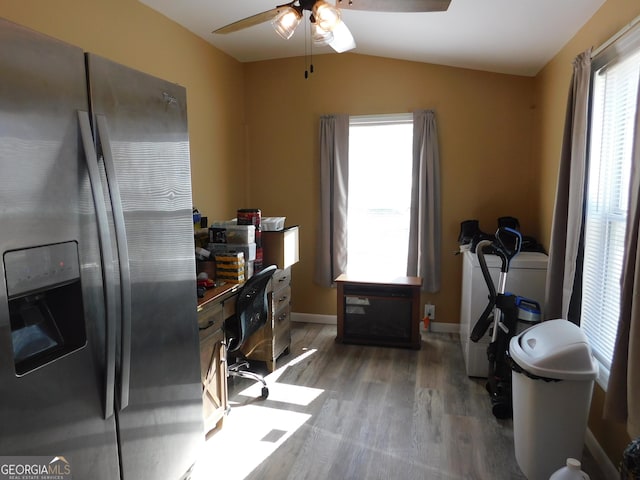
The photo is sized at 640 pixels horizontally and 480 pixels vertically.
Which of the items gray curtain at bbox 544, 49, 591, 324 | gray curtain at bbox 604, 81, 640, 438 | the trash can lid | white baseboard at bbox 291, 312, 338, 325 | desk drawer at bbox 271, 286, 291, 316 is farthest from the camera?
white baseboard at bbox 291, 312, 338, 325

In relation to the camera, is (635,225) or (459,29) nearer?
(635,225)

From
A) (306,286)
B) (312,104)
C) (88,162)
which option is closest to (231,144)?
(312,104)

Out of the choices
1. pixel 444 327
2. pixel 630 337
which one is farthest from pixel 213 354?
pixel 444 327

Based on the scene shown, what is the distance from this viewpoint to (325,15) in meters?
1.87

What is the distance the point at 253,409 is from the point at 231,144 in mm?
2472

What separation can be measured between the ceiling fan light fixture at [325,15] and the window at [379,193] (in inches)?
78.8

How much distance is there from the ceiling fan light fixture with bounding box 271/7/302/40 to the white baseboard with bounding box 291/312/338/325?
2.92 metres

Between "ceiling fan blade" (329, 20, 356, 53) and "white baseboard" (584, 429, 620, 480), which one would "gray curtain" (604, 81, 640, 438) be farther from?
"ceiling fan blade" (329, 20, 356, 53)

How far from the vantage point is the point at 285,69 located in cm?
402

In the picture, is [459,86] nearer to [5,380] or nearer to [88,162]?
[88,162]

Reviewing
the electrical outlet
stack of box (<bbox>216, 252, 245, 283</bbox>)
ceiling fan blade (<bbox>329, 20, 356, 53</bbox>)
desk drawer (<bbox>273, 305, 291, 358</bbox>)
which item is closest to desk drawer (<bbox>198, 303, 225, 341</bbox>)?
stack of box (<bbox>216, 252, 245, 283</bbox>)

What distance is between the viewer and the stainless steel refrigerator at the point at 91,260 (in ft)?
3.32

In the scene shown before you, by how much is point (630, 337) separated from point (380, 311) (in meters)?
2.23

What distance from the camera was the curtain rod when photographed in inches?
70.5
